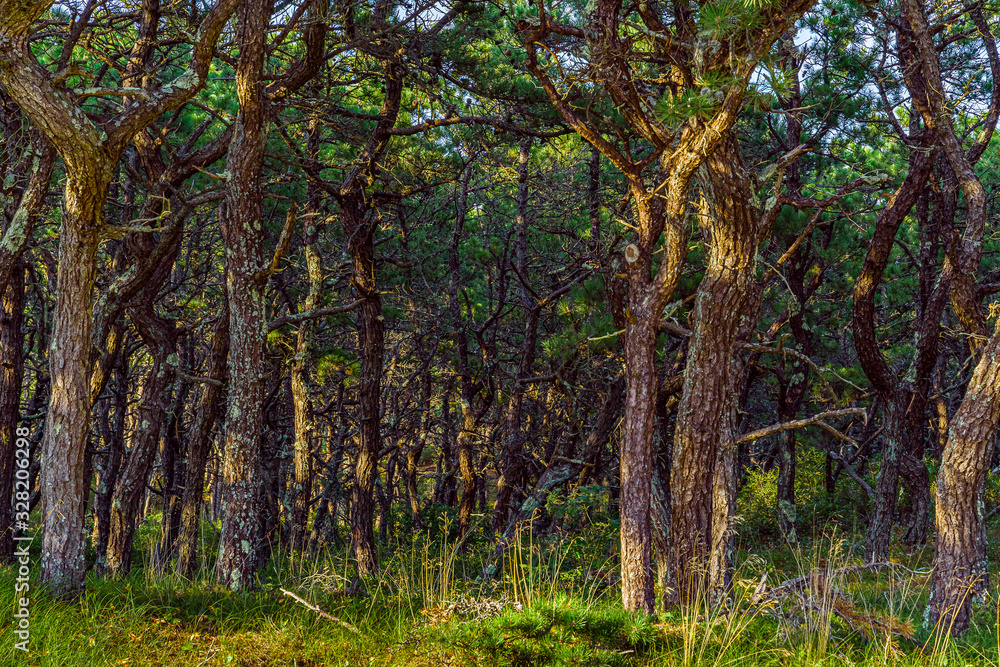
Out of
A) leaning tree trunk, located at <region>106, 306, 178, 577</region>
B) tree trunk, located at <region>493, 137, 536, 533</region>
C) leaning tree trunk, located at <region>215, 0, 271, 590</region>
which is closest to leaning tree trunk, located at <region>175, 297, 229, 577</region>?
leaning tree trunk, located at <region>106, 306, 178, 577</region>

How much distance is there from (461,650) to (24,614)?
269 centimetres

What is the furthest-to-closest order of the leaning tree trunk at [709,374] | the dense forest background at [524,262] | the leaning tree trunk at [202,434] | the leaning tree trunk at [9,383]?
1. the leaning tree trunk at [202,434]
2. the leaning tree trunk at [9,383]
3. the leaning tree trunk at [709,374]
4. the dense forest background at [524,262]

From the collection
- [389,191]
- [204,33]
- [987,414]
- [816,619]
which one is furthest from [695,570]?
[389,191]

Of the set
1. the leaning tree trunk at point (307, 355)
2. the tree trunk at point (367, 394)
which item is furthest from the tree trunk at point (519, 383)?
the leaning tree trunk at point (307, 355)

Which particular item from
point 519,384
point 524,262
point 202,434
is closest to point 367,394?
point 202,434

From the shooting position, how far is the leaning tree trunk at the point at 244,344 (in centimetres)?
592

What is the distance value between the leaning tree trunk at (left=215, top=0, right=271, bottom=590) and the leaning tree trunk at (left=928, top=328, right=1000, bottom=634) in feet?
18.8

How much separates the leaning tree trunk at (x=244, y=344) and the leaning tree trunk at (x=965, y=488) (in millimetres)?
5732

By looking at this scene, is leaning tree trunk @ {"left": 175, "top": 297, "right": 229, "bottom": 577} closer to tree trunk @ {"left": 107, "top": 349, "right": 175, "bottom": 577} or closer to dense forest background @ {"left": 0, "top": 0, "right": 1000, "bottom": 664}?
dense forest background @ {"left": 0, "top": 0, "right": 1000, "bottom": 664}

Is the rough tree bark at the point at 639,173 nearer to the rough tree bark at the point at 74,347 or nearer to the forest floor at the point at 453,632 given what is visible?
the forest floor at the point at 453,632

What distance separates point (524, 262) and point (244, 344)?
203 inches

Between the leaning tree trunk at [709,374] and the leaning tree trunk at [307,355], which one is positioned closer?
the leaning tree trunk at [709,374]

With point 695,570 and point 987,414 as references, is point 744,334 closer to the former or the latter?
point 987,414

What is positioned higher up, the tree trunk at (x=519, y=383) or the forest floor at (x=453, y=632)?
the tree trunk at (x=519, y=383)
